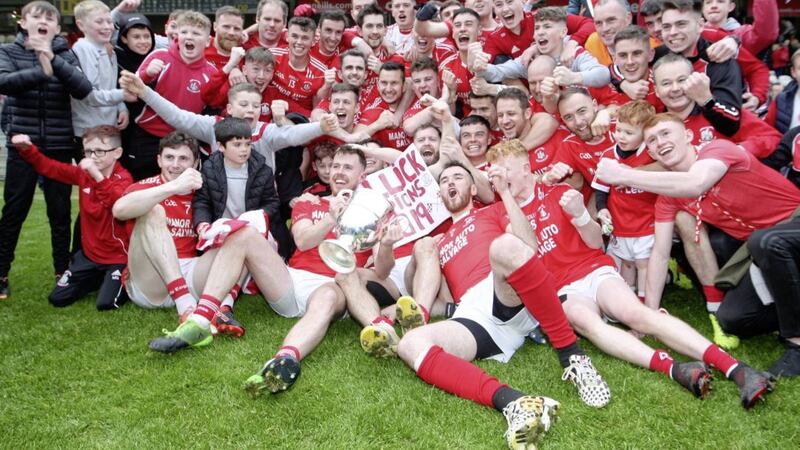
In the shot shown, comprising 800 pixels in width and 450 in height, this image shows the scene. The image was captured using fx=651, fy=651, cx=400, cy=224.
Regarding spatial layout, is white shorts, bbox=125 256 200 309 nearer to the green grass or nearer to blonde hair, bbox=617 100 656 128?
the green grass

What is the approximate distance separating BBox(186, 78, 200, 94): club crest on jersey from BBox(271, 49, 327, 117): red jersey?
83 cm

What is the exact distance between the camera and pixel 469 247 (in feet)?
15.2

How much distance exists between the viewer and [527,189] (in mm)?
4684

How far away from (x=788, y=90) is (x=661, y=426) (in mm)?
3395

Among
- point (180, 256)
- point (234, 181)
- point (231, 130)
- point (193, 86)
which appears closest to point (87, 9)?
point (193, 86)

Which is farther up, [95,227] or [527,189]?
[527,189]

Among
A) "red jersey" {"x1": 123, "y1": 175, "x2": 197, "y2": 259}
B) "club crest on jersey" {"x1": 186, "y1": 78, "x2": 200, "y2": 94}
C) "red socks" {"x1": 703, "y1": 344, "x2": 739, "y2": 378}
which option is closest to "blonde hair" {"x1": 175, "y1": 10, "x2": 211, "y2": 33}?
"club crest on jersey" {"x1": 186, "y1": 78, "x2": 200, "y2": 94}

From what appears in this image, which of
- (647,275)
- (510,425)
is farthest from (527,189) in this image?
(510,425)

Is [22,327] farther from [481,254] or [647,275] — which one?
[647,275]

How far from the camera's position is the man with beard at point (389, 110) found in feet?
21.2

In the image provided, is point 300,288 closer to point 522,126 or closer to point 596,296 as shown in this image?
point 596,296

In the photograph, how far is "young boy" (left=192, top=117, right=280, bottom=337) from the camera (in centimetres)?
524

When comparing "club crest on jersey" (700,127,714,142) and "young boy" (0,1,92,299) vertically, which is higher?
"club crest on jersey" (700,127,714,142)

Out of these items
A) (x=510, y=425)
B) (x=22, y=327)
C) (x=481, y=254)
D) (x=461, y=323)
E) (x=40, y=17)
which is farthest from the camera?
(x=40, y=17)
